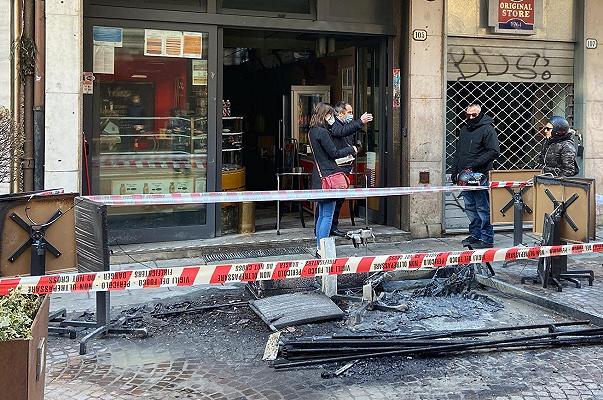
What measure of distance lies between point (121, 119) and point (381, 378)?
5818 mm

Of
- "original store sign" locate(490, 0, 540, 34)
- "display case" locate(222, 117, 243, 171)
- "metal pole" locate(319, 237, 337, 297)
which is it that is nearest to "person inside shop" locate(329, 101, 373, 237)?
"display case" locate(222, 117, 243, 171)

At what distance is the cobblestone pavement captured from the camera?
4.83 meters

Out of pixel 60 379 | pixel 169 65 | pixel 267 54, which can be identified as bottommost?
pixel 60 379

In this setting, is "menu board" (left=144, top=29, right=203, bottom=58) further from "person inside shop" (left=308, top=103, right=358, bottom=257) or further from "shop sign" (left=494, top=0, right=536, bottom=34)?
"shop sign" (left=494, top=0, right=536, bottom=34)

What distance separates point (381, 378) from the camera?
16.6 ft

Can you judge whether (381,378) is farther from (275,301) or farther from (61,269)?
(61,269)

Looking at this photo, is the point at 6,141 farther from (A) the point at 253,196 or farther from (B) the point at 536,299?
(B) the point at 536,299

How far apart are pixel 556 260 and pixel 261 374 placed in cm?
388

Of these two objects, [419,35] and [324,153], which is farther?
[419,35]

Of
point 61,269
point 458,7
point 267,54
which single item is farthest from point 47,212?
point 267,54

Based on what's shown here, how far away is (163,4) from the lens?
9453 mm

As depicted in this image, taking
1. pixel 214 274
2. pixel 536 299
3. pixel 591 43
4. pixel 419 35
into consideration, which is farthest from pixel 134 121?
pixel 591 43

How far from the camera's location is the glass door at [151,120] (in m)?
9.33

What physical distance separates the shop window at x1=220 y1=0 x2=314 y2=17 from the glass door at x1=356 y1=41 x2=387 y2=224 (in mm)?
1431
